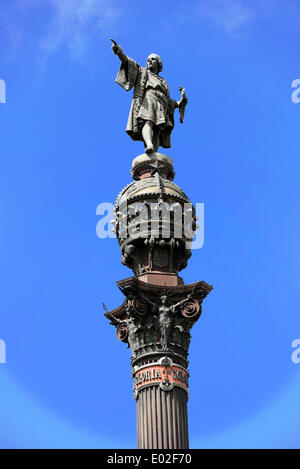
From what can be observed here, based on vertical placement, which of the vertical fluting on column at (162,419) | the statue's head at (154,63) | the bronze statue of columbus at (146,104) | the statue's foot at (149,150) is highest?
the statue's head at (154,63)

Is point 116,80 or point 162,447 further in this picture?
point 116,80

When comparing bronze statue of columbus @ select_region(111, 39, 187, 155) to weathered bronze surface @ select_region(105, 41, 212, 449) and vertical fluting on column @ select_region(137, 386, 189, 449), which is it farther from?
vertical fluting on column @ select_region(137, 386, 189, 449)

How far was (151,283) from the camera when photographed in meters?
29.4

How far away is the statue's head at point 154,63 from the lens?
1383 inches

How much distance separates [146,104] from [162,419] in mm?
12543

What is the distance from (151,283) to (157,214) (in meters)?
2.43

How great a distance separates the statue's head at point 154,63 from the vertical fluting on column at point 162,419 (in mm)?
13064

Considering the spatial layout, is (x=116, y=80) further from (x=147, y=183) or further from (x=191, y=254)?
(x=191, y=254)

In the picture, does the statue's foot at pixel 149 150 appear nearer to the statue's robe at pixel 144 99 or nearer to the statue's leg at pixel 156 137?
the statue's leg at pixel 156 137

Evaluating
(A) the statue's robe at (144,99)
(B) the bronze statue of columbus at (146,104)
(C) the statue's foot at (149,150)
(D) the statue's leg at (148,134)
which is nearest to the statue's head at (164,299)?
(C) the statue's foot at (149,150)

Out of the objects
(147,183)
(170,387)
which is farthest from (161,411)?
(147,183)
